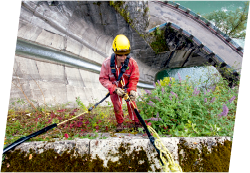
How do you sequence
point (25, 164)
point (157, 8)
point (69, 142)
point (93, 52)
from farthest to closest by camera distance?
point (157, 8) < point (93, 52) < point (69, 142) < point (25, 164)

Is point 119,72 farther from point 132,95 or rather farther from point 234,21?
point 234,21

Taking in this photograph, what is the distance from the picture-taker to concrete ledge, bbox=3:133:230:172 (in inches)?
49.0

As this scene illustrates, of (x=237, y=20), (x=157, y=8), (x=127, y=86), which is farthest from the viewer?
(x=237, y=20)

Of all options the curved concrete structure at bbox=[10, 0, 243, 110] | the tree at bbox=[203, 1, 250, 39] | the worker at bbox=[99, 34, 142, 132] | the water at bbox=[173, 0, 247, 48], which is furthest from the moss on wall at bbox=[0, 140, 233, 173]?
the water at bbox=[173, 0, 247, 48]

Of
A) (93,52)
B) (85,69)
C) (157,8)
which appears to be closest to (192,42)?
(157,8)

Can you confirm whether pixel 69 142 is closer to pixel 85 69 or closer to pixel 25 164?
pixel 25 164

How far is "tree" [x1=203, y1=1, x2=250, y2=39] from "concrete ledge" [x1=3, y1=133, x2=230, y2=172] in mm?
23448

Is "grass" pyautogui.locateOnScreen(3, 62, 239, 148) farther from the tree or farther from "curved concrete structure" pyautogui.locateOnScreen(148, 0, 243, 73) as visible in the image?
the tree

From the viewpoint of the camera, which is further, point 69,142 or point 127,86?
point 127,86

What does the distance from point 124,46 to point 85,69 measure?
804 centimetres

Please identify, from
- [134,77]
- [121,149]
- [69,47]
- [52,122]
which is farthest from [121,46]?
[69,47]

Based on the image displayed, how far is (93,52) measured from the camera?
417 inches

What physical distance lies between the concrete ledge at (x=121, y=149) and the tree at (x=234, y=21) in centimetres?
2345

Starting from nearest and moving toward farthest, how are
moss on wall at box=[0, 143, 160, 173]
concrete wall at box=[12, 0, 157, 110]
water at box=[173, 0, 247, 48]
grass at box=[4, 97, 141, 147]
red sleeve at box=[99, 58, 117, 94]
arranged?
moss on wall at box=[0, 143, 160, 173] < red sleeve at box=[99, 58, 117, 94] < grass at box=[4, 97, 141, 147] < concrete wall at box=[12, 0, 157, 110] < water at box=[173, 0, 247, 48]
